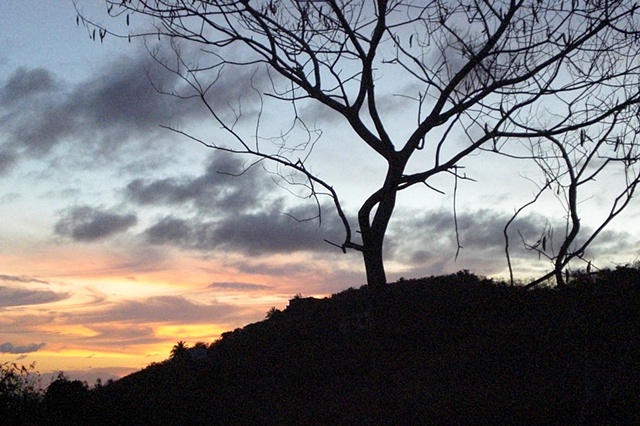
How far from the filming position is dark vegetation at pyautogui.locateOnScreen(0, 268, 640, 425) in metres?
11.5

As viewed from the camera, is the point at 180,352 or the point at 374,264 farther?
the point at 180,352

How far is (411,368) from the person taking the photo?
14000mm

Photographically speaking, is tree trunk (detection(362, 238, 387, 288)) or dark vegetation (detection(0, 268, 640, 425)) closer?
tree trunk (detection(362, 238, 387, 288))

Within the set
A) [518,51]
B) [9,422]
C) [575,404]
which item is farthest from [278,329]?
[518,51]

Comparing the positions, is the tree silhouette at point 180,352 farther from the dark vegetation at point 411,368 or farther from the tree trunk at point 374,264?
the tree trunk at point 374,264

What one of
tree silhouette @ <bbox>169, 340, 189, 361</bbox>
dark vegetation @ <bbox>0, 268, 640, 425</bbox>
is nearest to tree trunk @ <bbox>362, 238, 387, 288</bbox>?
dark vegetation @ <bbox>0, 268, 640, 425</bbox>

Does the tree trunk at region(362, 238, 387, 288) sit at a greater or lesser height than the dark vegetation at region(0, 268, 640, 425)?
greater

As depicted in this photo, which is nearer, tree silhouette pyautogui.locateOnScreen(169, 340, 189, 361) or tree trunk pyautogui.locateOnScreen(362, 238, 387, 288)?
tree trunk pyautogui.locateOnScreen(362, 238, 387, 288)

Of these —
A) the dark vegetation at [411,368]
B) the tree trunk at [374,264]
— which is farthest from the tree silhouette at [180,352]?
the tree trunk at [374,264]

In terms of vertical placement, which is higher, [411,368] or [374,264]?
[374,264]

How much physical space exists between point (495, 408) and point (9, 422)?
368 inches

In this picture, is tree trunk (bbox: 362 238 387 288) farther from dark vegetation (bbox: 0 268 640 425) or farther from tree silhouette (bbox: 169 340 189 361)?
tree silhouette (bbox: 169 340 189 361)

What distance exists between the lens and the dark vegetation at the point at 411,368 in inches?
455

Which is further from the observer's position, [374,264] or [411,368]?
[411,368]
